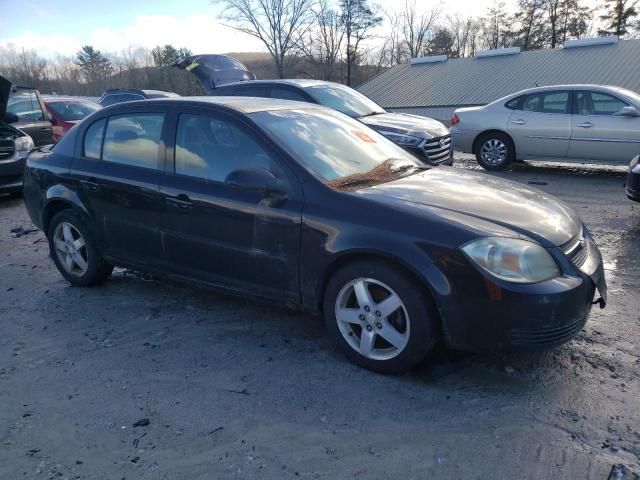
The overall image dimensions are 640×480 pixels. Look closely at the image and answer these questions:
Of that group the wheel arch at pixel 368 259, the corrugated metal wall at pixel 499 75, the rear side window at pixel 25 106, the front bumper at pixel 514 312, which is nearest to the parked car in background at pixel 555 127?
the front bumper at pixel 514 312

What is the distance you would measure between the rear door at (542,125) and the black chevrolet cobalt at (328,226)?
6.29m

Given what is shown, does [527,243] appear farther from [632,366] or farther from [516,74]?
[516,74]

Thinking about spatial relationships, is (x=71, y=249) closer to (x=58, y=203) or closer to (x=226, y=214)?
(x=58, y=203)

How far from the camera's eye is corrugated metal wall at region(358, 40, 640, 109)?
28.8 meters

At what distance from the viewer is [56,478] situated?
2371 millimetres

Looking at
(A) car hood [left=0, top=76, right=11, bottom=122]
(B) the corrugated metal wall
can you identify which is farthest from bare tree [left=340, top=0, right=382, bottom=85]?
(A) car hood [left=0, top=76, right=11, bottom=122]

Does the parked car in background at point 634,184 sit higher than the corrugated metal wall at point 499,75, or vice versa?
the corrugated metal wall at point 499,75

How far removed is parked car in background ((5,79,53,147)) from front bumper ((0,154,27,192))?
6.15ft

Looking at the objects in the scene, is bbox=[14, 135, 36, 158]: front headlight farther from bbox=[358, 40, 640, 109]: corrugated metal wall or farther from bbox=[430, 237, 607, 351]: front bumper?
bbox=[358, 40, 640, 109]: corrugated metal wall

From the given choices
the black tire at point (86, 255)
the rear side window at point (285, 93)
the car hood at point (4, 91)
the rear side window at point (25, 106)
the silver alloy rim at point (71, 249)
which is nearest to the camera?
the black tire at point (86, 255)

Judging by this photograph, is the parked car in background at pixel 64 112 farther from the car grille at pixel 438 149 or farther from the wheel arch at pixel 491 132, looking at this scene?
the wheel arch at pixel 491 132

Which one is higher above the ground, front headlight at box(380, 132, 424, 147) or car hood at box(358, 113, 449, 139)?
car hood at box(358, 113, 449, 139)

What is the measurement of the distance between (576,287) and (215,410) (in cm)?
206

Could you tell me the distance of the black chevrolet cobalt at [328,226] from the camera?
2.82 m
